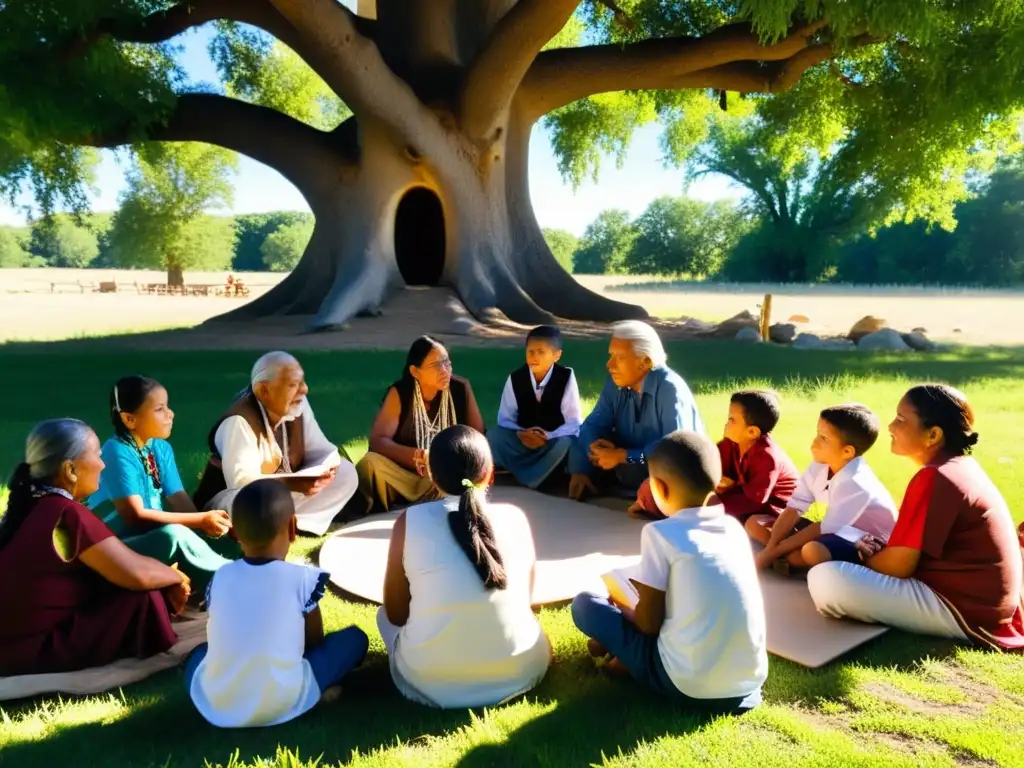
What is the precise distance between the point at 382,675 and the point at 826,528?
7.22ft

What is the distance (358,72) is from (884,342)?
32.1ft

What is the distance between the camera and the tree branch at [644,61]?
13297 millimetres

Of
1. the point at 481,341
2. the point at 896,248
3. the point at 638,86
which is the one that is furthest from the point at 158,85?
the point at 896,248

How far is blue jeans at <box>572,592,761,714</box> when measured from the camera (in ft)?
9.64

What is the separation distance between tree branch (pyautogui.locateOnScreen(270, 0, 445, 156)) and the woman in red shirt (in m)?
10.5

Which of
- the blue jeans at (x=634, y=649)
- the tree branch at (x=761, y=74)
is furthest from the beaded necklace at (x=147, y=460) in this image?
the tree branch at (x=761, y=74)

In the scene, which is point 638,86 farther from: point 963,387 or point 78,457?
point 78,457

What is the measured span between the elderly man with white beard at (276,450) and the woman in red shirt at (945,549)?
9.70 ft

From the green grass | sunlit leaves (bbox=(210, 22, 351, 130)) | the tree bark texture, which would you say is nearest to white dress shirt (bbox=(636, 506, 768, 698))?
the green grass

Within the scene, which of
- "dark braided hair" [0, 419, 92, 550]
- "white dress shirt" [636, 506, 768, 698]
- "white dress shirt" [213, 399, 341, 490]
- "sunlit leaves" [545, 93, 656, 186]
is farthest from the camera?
"sunlit leaves" [545, 93, 656, 186]

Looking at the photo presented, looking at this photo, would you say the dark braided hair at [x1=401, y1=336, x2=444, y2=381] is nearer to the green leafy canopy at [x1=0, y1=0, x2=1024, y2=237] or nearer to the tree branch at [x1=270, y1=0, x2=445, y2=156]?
the green leafy canopy at [x1=0, y1=0, x2=1024, y2=237]

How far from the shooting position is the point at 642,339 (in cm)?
516

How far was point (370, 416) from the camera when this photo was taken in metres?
8.21

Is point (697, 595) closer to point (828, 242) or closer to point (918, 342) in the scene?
point (918, 342)
